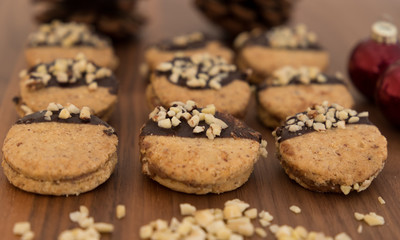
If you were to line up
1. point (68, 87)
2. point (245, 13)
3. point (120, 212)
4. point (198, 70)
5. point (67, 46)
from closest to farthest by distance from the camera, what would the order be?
point (120, 212)
point (68, 87)
point (198, 70)
point (67, 46)
point (245, 13)

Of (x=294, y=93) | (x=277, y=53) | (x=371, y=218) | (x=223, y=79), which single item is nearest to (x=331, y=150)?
(x=371, y=218)

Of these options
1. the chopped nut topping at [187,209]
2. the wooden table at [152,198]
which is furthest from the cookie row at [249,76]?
the chopped nut topping at [187,209]

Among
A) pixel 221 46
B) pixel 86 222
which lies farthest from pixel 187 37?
pixel 86 222

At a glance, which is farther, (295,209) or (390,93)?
(390,93)

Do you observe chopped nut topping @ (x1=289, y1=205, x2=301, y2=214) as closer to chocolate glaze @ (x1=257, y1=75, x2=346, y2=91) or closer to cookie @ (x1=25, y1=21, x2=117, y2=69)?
chocolate glaze @ (x1=257, y1=75, x2=346, y2=91)

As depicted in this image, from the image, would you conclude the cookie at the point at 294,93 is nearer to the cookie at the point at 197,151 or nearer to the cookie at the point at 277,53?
the cookie at the point at 277,53

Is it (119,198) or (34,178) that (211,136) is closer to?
(119,198)

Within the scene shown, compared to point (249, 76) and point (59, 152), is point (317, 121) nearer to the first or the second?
point (249, 76)
